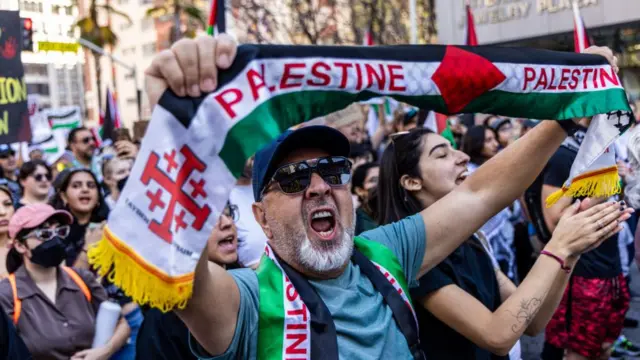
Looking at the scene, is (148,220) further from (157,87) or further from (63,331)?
(63,331)

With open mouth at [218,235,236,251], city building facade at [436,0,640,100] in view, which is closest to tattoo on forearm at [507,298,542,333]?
open mouth at [218,235,236,251]

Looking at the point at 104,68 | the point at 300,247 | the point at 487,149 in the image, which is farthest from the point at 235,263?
the point at 104,68

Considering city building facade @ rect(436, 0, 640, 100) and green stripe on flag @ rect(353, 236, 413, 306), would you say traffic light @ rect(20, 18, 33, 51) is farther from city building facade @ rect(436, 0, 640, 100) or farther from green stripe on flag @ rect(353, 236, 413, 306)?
city building facade @ rect(436, 0, 640, 100)

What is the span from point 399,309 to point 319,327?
0.98ft

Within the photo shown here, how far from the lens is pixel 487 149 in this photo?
7.30m

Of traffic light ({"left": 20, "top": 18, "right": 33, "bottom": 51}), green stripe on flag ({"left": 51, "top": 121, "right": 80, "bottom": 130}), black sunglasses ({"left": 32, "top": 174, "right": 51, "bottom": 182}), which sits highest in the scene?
traffic light ({"left": 20, "top": 18, "right": 33, "bottom": 51})

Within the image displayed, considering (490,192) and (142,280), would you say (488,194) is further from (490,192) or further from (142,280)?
(142,280)

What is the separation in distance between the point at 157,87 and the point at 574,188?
1632 mm

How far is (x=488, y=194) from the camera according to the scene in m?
2.83

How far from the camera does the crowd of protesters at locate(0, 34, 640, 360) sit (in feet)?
8.20

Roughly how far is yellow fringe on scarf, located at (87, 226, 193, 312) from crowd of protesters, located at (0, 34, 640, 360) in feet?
0.48

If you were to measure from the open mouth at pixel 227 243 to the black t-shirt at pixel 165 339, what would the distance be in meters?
0.74

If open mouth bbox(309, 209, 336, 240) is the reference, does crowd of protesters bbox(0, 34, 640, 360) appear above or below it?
below

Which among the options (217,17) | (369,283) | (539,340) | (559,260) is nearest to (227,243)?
(369,283)
